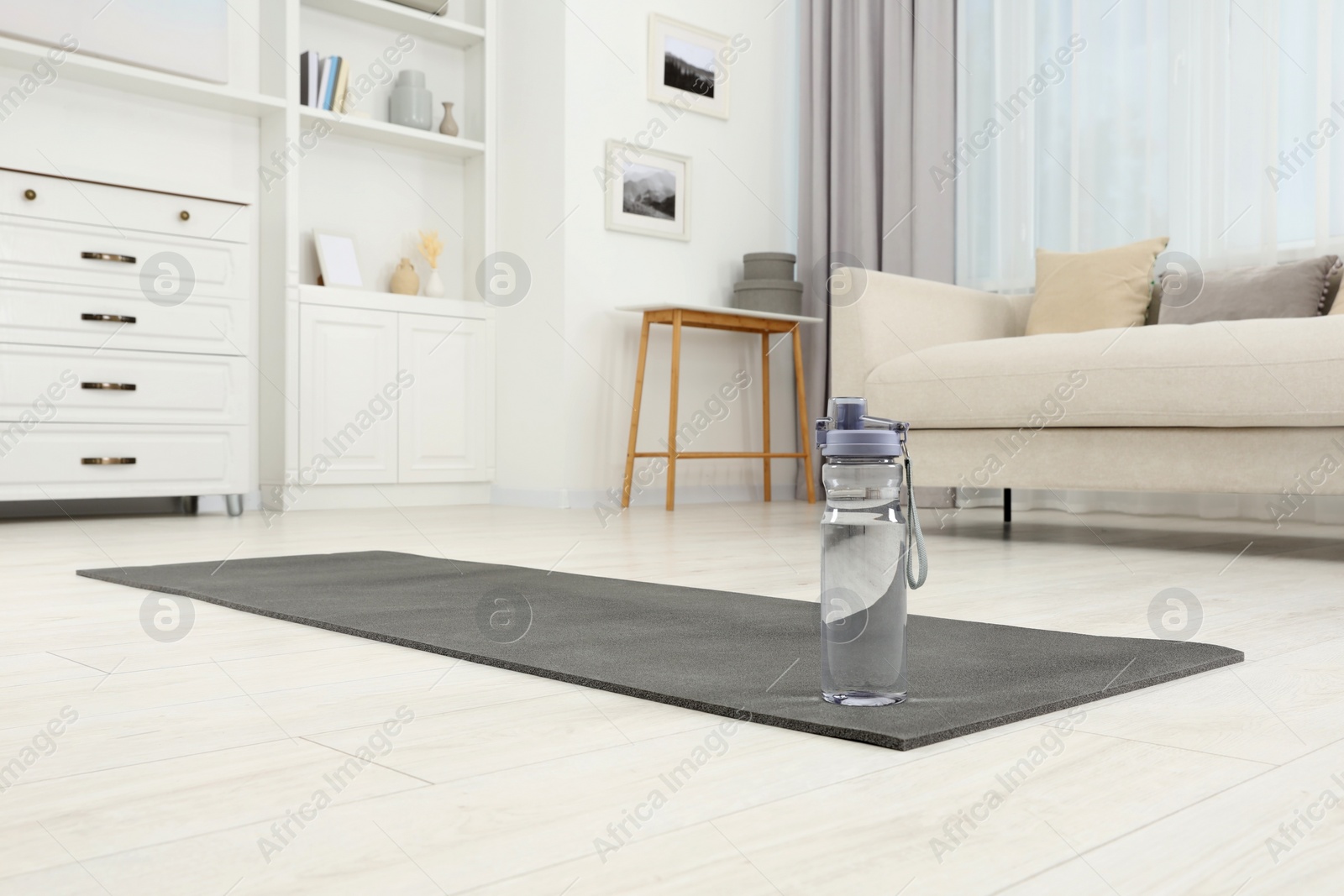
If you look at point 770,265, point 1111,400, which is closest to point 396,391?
point 770,265

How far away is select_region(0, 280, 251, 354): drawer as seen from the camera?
3170 millimetres

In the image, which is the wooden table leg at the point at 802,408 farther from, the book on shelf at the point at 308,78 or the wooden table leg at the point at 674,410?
the book on shelf at the point at 308,78

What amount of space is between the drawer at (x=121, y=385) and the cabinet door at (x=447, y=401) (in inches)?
27.9

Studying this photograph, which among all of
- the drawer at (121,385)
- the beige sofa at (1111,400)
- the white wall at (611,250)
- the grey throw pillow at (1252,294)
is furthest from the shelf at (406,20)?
the grey throw pillow at (1252,294)

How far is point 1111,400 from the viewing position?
2.51 meters

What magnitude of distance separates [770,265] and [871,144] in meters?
0.62

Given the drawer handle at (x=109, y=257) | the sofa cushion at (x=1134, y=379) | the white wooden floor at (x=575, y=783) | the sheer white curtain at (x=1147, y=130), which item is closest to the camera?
the white wooden floor at (x=575, y=783)

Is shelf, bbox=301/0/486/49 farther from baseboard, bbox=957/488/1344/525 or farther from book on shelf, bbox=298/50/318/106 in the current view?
baseboard, bbox=957/488/1344/525

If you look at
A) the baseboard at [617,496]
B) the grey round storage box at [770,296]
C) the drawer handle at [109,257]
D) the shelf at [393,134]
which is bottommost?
the baseboard at [617,496]

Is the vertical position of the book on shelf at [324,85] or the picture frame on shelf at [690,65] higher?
the picture frame on shelf at [690,65]

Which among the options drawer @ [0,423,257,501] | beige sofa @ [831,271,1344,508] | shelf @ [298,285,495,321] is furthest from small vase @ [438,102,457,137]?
beige sofa @ [831,271,1344,508]

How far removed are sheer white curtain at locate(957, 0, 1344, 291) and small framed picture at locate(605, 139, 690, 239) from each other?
101 cm

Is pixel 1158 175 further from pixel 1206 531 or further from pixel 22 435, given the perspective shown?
pixel 22 435

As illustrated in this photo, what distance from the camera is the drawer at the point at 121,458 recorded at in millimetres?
3158
